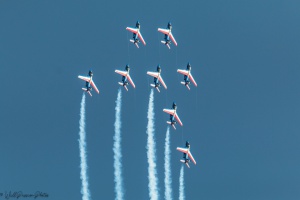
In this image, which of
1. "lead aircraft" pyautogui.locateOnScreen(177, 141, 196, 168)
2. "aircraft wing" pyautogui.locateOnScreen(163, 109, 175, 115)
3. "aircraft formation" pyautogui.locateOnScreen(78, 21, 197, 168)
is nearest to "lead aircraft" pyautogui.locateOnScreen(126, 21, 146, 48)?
"aircraft formation" pyautogui.locateOnScreen(78, 21, 197, 168)

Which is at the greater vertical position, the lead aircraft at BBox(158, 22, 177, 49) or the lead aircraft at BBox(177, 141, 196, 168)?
the lead aircraft at BBox(158, 22, 177, 49)

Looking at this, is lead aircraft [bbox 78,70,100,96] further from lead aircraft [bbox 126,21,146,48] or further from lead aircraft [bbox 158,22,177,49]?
lead aircraft [bbox 158,22,177,49]

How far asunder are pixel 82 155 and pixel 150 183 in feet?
24.7

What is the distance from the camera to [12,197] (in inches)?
3514

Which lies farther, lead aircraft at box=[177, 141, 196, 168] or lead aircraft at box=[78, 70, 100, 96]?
lead aircraft at box=[177, 141, 196, 168]

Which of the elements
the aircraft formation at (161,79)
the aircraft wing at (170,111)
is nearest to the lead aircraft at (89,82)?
the aircraft formation at (161,79)

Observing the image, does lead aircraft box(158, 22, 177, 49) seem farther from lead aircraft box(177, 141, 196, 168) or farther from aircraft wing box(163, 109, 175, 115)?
lead aircraft box(177, 141, 196, 168)

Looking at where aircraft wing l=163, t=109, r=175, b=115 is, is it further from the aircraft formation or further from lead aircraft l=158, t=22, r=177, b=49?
lead aircraft l=158, t=22, r=177, b=49

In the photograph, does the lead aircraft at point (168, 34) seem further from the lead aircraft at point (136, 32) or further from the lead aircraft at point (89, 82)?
the lead aircraft at point (89, 82)

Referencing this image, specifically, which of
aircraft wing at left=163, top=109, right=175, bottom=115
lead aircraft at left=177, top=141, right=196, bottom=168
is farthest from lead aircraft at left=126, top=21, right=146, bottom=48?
lead aircraft at left=177, top=141, right=196, bottom=168

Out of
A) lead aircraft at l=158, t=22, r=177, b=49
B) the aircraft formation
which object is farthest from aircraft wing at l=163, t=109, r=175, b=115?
lead aircraft at l=158, t=22, r=177, b=49

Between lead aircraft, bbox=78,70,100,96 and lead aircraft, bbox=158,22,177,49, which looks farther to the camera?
lead aircraft, bbox=158,22,177,49

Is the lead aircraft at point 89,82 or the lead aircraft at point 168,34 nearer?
the lead aircraft at point 89,82

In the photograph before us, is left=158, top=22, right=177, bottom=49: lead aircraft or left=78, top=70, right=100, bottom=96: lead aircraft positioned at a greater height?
left=158, top=22, right=177, bottom=49: lead aircraft
